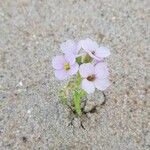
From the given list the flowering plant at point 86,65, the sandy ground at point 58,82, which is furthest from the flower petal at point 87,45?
the sandy ground at point 58,82

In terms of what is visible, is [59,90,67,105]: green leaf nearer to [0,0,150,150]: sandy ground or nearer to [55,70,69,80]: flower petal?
[0,0,150,150]: sandy ground

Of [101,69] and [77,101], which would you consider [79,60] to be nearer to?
[101,69]

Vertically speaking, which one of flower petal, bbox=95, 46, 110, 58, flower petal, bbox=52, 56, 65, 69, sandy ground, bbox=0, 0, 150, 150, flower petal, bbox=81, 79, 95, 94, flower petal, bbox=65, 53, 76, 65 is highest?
flower petal, bbox=95, 46, 110, 58

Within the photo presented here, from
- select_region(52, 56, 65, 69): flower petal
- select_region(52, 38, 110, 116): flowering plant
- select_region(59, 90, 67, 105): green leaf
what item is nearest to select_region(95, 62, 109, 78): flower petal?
select_region(52, 38, 110, 116): flowering plant

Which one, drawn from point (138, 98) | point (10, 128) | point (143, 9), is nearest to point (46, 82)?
point (10, 128)

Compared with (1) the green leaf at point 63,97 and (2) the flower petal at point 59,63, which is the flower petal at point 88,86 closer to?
(2) the flower petal at point 59,63

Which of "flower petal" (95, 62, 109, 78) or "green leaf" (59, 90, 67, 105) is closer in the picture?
"flower petal" (95, 62, 109, 78)
